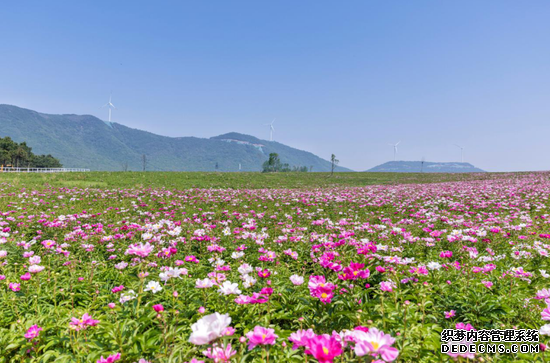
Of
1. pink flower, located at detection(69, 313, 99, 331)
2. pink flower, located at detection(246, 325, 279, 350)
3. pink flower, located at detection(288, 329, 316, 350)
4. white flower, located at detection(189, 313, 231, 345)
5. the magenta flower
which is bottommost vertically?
the magenta flower

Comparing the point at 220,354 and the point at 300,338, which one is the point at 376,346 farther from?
the point at 220,354

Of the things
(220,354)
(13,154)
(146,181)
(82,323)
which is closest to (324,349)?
(220,354)

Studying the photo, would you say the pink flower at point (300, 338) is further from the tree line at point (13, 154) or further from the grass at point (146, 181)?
the tree line at point (13, 154)

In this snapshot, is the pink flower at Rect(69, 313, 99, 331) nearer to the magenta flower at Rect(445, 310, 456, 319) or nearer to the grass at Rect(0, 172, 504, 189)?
the magenta flower at Rect(445, 310, 456, 319)

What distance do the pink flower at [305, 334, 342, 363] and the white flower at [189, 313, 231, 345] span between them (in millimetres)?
462

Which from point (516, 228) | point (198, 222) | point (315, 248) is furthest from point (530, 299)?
point (198, 222)

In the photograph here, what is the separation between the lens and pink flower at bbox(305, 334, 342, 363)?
1.28 m

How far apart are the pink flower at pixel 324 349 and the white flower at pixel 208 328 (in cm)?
46

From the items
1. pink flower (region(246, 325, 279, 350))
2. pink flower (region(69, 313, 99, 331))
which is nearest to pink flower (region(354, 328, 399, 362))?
pink flower (region(246, 325, 279, 350))

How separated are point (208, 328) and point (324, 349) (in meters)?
0.61

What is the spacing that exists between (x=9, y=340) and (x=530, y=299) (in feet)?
18.5

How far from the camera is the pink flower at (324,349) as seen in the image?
1.28 m

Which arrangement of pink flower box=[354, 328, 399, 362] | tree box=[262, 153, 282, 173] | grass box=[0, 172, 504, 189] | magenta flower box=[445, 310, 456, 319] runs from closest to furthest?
pink flower box=[354, 328, 399, 362]
magenta flower box=[445, 310, 456, 319]
grass box=[0, 172, 504, 189]
tree box=[262, 153, 282, 173]

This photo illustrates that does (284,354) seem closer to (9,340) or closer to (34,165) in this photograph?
(9,340)
